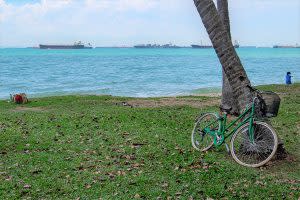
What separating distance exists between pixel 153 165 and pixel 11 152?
417cm

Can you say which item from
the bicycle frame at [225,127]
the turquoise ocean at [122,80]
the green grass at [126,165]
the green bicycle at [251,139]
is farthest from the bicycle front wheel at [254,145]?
the turquoise ocean at [122,80]

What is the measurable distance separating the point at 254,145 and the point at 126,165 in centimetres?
306

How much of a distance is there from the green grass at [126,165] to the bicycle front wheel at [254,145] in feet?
0.87

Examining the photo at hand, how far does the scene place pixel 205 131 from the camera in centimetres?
1162

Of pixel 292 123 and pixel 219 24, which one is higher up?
pixel 219 24

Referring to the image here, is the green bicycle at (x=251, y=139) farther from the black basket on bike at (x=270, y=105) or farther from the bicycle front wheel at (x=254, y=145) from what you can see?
the black basket on bike at (x=270, y=105)

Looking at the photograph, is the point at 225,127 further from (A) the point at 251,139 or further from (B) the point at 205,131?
(A) the point at 251,139

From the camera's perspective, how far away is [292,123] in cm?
1599

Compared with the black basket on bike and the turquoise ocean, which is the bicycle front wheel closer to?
the black basket on bike

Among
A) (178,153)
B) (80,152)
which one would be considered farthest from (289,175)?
(80,152)

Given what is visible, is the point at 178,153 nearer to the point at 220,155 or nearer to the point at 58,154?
the point at 220,155

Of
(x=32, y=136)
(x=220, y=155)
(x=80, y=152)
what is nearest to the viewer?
(x=220, y=155)

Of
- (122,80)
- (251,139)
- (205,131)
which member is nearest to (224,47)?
(251,139)

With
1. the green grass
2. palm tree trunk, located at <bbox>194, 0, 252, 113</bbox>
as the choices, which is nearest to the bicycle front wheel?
the green grass
